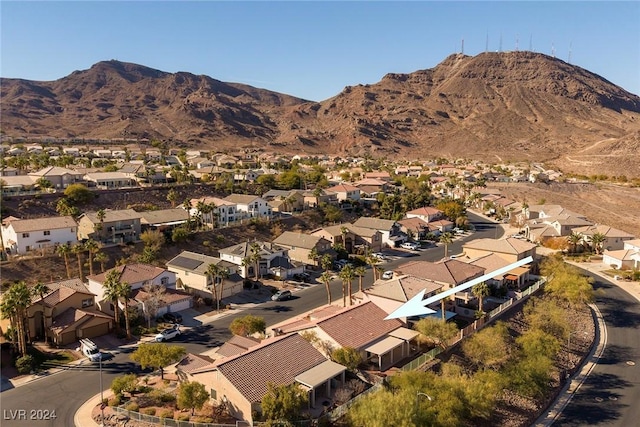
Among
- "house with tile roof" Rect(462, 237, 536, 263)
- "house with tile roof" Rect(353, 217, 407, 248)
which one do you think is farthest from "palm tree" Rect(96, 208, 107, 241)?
"house with tile roof" Rect(462, 237, 536, 263)

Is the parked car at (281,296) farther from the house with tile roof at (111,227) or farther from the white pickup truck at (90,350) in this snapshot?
the house with tile roof at (111,227)

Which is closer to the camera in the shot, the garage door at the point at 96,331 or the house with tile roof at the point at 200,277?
the garage door at the point at 96,331

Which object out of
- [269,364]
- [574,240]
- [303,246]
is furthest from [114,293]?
[574,240]

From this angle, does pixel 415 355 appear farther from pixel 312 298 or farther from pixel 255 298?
pixel 255 298

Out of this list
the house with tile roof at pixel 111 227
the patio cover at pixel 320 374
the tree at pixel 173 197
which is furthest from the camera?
the tree at pixel 173 197

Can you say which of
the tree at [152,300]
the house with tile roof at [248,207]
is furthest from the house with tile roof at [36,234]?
the house with tile roof at [248,207]

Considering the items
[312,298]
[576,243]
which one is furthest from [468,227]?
[312,298]
